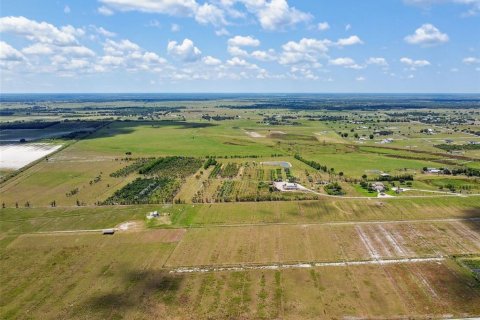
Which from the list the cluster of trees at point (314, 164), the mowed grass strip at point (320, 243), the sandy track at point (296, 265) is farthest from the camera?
the cluster of trees at point (314, 164)

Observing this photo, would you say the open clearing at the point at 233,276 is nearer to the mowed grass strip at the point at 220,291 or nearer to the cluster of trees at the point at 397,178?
the mowed grass strip at the point at 220,291

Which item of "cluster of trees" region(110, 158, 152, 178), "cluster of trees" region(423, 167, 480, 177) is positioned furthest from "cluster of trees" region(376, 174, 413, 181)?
"cluster of trees" region(110, 158, 152, 178)

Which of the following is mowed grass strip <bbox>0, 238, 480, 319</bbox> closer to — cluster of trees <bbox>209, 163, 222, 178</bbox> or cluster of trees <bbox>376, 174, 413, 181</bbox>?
cluster of trees <bbox>376, 174, 413, 181</bbox>

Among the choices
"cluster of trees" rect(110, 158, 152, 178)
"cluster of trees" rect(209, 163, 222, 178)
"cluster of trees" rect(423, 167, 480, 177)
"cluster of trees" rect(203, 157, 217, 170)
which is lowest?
"cluster of trees" rect(110, 158, 152, 178)

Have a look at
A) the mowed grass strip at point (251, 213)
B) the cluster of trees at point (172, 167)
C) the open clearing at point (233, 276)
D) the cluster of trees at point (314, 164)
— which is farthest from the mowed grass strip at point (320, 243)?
the cluster of trees at point (172, 167)

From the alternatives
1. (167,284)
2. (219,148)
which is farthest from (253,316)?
(219,148)

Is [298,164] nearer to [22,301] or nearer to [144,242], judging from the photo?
[144,242]

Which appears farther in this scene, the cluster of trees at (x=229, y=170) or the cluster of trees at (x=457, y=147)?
the cluster of trees at (x=457, y=147)

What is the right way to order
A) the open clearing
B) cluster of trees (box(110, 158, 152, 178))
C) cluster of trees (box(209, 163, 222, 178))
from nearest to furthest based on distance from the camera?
the open clearing
cluster of trees (box(209, 163, 222, 178))
cluster of trees (box(110, 158, 152, 178))
